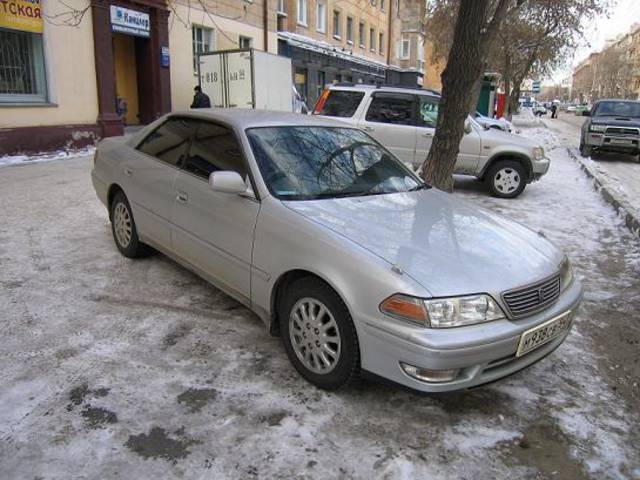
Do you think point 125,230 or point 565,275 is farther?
point 125,230

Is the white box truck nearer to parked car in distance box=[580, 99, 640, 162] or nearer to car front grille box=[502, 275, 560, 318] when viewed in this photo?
parked car in distance box=[580, 99, 640, 162]

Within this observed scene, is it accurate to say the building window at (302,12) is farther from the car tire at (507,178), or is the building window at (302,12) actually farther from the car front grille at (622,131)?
the car tire at (507,178)

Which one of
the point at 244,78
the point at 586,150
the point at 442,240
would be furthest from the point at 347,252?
the point at 586,150

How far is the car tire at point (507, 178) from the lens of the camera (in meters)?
9.65

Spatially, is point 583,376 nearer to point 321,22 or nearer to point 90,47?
point 90,47

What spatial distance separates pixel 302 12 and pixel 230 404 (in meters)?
27.4

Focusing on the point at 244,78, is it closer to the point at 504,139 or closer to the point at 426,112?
the point at 426,112

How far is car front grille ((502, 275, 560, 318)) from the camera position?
3.00m

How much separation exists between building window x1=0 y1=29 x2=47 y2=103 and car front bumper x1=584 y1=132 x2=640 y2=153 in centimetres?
1476

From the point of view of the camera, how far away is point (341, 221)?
11.1 ft

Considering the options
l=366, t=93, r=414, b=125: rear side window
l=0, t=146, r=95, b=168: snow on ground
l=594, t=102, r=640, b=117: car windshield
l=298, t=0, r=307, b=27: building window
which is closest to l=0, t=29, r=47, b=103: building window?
l=0, t=146, r=95, b=168: snow on ground

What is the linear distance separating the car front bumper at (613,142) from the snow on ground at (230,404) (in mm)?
12432

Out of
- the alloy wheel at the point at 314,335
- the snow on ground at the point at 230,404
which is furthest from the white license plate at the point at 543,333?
the alloy wheel at the point at 314,335

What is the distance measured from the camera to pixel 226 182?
3648 millimetres
